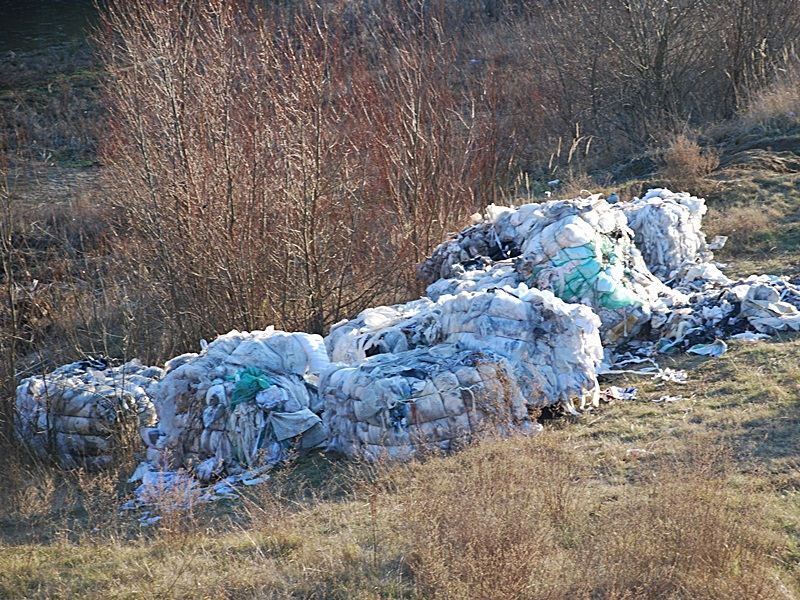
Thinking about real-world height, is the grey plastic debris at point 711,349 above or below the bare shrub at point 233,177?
below

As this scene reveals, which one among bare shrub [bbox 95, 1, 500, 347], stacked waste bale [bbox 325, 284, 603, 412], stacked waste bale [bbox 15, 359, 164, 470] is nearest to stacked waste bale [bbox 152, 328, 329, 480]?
stacked waste bale [bbox 15, 359, 164, 470]

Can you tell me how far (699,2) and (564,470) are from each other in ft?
41.2

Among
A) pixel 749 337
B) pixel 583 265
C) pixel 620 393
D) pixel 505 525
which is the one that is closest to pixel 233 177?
pixel 583 265

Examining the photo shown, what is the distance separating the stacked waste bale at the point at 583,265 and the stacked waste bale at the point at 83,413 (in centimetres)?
252

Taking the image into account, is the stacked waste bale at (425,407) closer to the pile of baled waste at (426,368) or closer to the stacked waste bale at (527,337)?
the pile of baled waste at (426,368)

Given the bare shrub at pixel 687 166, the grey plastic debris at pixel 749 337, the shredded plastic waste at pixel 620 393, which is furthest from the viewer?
the bare shrub at pixel 687 166

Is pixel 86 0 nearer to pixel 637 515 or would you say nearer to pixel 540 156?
pixel 540 156

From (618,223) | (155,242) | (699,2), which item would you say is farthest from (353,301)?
(699,2)

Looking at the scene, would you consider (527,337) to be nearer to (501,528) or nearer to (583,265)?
(583,265)

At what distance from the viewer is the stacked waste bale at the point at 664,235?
328 inches

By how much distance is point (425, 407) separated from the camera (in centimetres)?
531

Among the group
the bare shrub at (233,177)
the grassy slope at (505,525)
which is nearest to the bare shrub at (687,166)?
the bare shrub at (233,177)

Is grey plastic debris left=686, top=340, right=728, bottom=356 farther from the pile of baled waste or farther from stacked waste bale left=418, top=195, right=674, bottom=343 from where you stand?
stacked waste bale left=418, top=195, right=674, bottom=343

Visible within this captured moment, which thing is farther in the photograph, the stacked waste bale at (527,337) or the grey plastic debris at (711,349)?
the grey plastic debris at (711,349)
